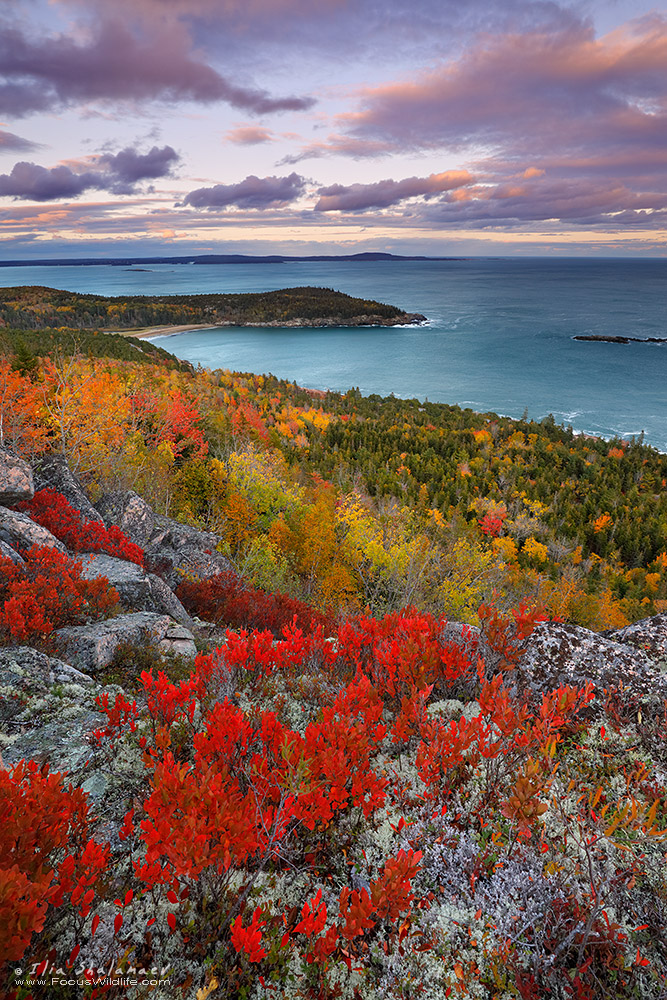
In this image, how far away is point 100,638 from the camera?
25.1 feet

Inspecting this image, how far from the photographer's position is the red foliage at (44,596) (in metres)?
7.26

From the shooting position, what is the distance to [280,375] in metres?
116

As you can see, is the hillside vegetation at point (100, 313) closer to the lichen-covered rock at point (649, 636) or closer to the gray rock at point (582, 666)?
the gray rock at point (582, 666)

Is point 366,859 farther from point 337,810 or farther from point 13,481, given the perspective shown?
point 13,481

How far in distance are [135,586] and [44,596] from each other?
9.13ft

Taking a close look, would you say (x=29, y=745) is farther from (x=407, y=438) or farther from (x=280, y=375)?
(x=280, y=375)

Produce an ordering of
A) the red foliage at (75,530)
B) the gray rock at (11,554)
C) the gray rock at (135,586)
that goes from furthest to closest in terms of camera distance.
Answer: the red foliage at (75,530) → the gray rock at (135,586) → the gray rock at (11,554)

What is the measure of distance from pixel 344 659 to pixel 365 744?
2.56 metres

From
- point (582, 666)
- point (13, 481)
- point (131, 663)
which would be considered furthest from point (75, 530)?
point (582, 666)

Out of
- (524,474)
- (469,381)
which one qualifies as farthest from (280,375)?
(524,474)

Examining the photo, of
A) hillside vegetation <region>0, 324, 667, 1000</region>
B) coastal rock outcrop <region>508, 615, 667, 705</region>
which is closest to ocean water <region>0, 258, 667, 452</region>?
coastal rock outcrop <region>508, 615, 667, 705</region>

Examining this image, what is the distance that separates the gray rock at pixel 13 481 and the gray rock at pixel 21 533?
3.67 ft

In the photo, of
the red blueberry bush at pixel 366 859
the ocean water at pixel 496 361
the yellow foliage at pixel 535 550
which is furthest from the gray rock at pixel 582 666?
the ocean water at pixel 496 361

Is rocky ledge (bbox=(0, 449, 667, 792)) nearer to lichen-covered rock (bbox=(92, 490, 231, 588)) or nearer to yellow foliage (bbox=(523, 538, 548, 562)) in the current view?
lichen-covered rock (bbox=(92, 490, 231, 588))
